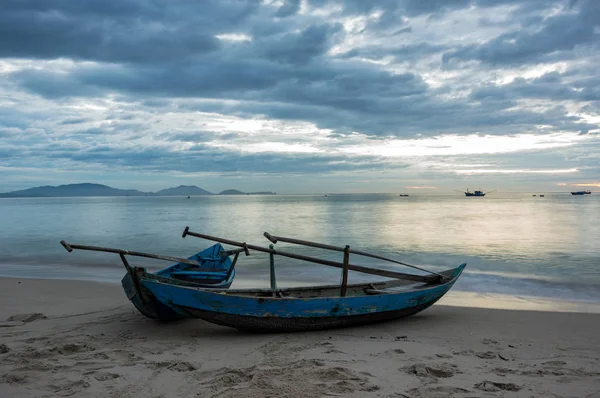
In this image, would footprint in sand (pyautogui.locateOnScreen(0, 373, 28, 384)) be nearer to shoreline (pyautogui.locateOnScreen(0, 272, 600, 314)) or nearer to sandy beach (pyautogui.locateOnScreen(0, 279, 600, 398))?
sandy beach (pyautogui.locateOnScreen(0, 279, 600, 398))

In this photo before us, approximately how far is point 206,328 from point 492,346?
458 cm

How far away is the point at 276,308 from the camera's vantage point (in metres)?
7.01

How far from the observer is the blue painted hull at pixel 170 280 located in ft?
22.8

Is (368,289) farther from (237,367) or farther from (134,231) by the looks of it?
(134,231)

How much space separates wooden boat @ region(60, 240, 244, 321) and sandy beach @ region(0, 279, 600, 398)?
1.41 ft

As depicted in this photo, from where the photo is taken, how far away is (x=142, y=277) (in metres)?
6.94

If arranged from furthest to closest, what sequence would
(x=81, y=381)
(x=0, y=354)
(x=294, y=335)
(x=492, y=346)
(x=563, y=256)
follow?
1. (x=563, y=256)
2. (x=294, y=335)
3. (x=492, y=346)
4. (x=0, y=354)
5. (x=81, y=381)

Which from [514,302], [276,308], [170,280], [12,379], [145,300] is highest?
[170,280]

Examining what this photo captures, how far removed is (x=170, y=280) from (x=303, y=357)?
3286 millimetres

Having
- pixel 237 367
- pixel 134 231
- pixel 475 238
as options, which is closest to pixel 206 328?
pixel 237 367

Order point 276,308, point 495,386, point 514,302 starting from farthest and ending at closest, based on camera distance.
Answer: point 514,302, point 276,308, point 495,386

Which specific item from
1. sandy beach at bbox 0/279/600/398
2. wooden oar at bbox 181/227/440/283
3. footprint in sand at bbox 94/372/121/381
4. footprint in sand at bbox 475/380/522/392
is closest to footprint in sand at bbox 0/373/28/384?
sandy beach at bbox 0/279/600/398

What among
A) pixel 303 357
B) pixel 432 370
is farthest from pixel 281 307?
pixel 432 370

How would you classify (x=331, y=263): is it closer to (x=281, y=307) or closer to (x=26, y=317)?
(x=281, y=307)
